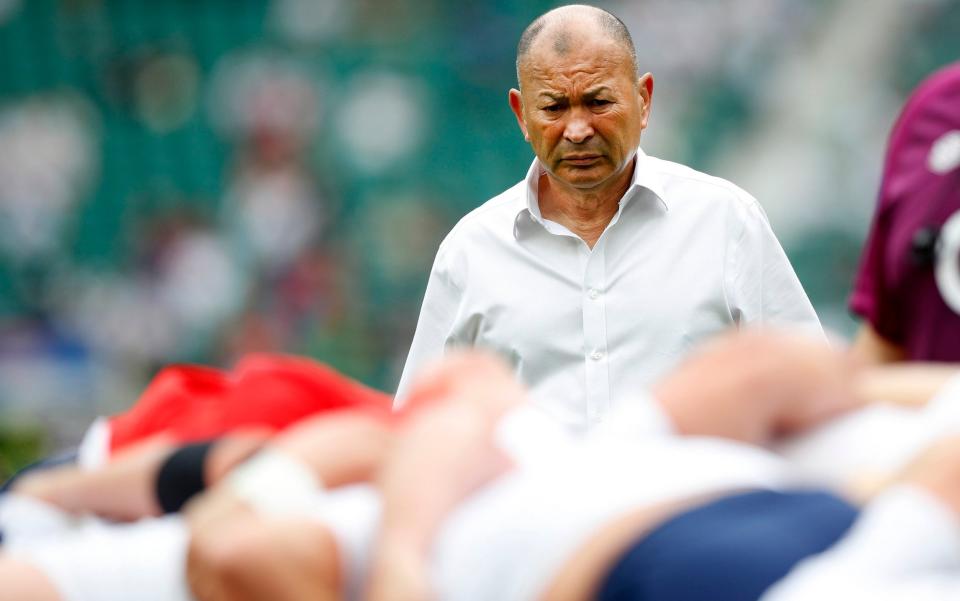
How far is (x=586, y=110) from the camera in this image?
9.75ft

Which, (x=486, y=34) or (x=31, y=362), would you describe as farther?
(x=486, y=34)

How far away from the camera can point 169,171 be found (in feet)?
25.9

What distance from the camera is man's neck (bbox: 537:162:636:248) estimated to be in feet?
10.1

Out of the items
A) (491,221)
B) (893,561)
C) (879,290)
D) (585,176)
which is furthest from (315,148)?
(893,561)

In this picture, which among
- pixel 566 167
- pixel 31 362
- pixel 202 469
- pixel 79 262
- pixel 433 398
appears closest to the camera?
pixel 433 398

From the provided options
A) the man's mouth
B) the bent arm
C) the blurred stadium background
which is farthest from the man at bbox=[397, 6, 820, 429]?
the blurred stadium background

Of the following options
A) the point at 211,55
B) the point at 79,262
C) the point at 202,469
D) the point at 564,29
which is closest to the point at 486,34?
the point at 211,55

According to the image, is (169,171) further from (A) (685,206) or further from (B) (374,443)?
(B) (374,443)

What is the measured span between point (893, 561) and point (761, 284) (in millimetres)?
1592

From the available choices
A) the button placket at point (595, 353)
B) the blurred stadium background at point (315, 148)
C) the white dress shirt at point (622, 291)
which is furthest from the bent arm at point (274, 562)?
the blurred stadium background at point (315, 148)

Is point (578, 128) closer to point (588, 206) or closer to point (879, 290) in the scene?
point (588, 206)

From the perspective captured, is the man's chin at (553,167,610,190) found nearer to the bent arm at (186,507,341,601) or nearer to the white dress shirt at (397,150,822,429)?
the white dress shirt at (397,150,822,429)

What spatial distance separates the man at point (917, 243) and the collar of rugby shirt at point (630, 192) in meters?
0.90

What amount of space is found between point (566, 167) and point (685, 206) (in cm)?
28
